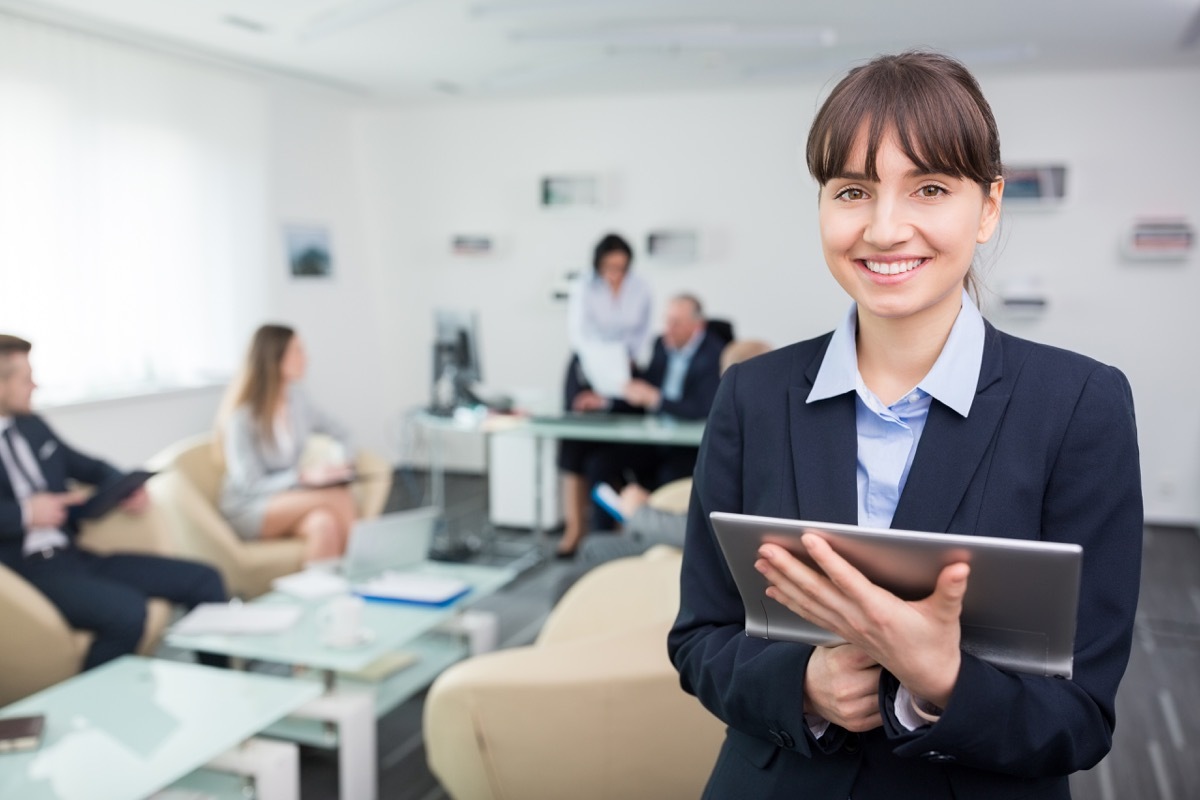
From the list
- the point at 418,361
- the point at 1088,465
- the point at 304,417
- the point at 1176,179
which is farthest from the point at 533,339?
the point at 1088,465

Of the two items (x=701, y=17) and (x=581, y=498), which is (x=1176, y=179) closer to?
(x=701, y=17)

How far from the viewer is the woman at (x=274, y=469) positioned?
4.64m

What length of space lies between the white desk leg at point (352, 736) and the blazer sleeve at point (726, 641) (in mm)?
2079

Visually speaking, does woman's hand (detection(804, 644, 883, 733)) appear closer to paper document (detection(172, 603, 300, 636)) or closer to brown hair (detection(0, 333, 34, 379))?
Answer: paper document (detection(172, 603, 300, 636))

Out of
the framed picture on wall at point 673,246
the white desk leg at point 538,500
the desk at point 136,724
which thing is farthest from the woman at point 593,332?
the desk at point 136,724

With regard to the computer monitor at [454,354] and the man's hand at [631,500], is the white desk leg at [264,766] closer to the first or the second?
the man's hand at [631,500]

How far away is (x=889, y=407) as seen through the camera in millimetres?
1059

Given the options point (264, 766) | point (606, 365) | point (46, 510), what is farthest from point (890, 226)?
point (606, 365)

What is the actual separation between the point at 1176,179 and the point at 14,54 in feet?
23.2

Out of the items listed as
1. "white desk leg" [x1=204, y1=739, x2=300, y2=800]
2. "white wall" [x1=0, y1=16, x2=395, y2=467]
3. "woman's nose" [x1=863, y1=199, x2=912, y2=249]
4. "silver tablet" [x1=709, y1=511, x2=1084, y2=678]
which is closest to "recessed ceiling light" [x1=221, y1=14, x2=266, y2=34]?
"white wall" [x1=0, y1=16, x2=395, y2=467]

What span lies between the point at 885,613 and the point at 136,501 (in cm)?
382

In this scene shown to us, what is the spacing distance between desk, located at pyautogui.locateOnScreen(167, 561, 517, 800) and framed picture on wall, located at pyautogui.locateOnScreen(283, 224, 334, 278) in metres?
4.15

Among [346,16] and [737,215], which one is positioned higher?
[346,16]

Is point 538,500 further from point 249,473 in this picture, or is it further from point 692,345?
point 249,473
